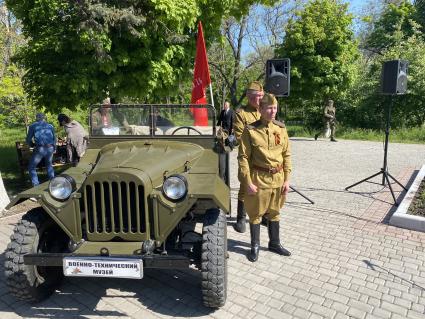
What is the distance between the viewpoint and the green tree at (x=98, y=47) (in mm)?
6961

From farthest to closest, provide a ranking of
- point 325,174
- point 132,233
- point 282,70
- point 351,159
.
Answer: point 351,159 < point 325,174 < point 282,70 < point 132,233

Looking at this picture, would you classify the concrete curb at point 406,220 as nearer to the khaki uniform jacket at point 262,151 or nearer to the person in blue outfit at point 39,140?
the khaki uniform jacket at point 262,151

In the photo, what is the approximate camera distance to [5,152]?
46.0ft

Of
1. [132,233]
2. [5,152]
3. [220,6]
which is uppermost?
[220,6]

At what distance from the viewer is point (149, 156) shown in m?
3.98

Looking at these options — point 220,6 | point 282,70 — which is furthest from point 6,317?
point 220,6

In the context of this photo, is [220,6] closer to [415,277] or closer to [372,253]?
[372,253]

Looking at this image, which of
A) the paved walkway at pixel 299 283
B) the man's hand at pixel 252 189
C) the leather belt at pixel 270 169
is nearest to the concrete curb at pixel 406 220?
the paved walkway at pixel 299 283

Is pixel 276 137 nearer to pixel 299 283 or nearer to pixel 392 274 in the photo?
pixel 299 283

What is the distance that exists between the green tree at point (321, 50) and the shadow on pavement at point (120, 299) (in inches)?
572

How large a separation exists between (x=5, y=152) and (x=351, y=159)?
12.2 metres

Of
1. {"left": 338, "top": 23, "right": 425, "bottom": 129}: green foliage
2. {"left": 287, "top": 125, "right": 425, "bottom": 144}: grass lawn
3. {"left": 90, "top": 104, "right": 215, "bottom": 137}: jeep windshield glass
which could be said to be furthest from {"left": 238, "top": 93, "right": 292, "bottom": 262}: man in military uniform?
{"left": 338, "top": 23, "right": 425, "bottom": 129}: green foliage

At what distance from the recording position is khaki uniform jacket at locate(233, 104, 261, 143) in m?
5.06

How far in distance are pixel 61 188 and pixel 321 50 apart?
53.6ft
